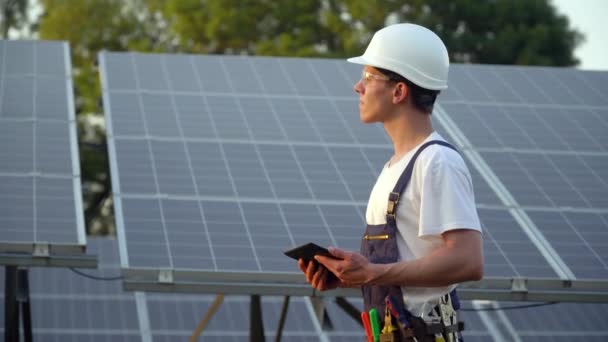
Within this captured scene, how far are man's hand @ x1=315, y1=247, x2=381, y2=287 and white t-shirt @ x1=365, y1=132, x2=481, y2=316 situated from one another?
235 mm

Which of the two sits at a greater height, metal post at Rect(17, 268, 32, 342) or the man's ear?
metal post at Rect(17, 268, 32, 342)

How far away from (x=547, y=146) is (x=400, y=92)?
315 inches

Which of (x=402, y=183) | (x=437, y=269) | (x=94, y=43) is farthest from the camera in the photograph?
(x=94, y=43)

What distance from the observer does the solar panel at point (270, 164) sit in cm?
1070

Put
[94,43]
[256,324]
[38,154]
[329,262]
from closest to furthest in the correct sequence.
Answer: [329,262] < [256,324] < [38,154] < [94,43]

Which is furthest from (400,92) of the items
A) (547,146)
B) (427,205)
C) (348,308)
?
(547,146)

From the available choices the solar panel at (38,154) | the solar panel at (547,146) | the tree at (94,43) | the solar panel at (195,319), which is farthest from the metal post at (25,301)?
the tree at (94,43)

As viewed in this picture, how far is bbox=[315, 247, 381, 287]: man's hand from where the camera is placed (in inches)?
216

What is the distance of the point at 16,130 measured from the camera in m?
13.0

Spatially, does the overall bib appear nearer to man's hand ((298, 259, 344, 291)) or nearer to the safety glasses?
man's hand ((298, 259, 344, 291))

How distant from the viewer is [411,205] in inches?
222

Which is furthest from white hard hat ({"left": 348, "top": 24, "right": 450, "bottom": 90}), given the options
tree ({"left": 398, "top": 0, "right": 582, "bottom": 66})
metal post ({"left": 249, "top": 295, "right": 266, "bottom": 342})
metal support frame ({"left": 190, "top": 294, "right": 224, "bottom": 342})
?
tree ({"left": 398, "top": 0, "right": 582, "bottom": 66})

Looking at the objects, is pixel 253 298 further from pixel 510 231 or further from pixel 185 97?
pixel 185 97

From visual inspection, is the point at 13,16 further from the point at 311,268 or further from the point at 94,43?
the point at 311,268
